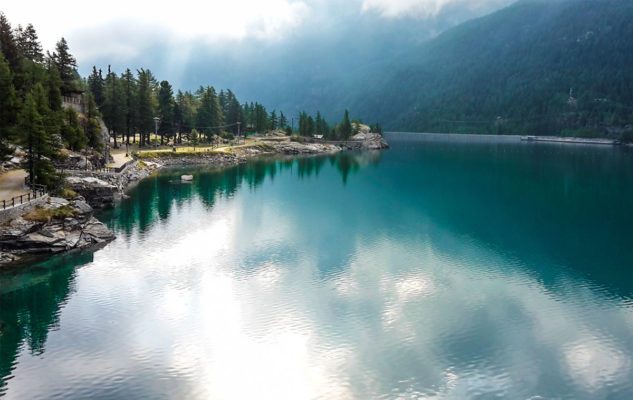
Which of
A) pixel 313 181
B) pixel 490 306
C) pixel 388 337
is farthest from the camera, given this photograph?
pixel 313 181

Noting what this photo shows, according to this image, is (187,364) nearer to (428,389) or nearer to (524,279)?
(428,389)

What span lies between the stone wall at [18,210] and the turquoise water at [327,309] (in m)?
6.35

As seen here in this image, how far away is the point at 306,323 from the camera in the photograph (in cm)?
3881

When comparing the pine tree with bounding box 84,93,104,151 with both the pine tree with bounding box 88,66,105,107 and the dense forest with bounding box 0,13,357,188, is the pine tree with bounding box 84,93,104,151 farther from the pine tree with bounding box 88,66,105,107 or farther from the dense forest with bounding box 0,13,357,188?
the pine tree with bounding box 88,66,105,107

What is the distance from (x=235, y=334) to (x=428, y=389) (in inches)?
570

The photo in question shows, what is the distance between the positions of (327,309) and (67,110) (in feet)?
233

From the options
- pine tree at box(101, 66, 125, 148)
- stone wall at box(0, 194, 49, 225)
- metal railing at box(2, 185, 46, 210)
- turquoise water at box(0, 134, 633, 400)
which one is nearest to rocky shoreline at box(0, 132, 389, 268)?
stone wall at box(0, 194, 49, 225)

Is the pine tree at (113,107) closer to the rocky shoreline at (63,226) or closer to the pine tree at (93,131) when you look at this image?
the pine tree at (93,131)

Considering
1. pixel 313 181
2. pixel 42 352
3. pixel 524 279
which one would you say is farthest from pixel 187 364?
pixel 313 181

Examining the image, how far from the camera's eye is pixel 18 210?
5031 cm

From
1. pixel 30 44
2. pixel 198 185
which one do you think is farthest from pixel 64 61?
pixel 198 185

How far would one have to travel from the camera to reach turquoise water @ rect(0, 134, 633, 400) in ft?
102

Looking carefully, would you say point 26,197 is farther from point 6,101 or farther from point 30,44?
point 30,44

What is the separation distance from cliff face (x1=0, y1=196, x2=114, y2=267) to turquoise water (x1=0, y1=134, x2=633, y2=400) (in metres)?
2.47
